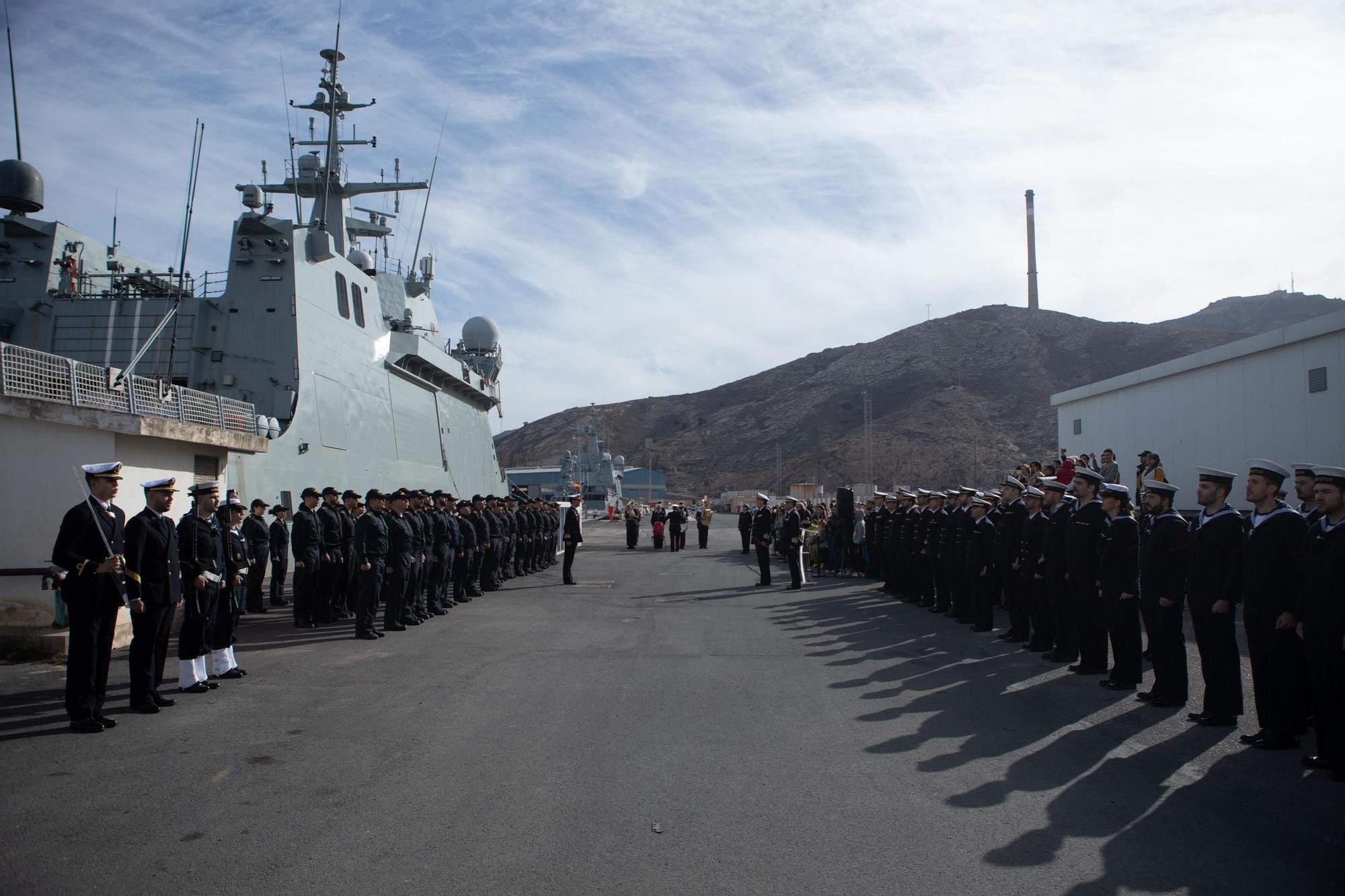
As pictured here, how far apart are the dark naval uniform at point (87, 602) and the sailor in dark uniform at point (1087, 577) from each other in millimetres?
7871

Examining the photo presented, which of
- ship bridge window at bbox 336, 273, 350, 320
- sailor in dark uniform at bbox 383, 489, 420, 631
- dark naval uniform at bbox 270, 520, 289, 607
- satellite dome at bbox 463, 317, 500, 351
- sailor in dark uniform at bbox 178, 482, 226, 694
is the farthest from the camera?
satellite dome at bbox 463, 317, 500, 351

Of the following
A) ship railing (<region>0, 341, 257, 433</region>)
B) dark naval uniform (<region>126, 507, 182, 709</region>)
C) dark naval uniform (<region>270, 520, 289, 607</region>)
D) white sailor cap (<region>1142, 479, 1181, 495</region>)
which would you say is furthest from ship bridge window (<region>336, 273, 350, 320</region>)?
white sailor cap (<region>1142, 479, 1181, 495</region>)

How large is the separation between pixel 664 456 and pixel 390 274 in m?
89.8

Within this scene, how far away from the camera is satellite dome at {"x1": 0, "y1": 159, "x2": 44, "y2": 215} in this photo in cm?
1516

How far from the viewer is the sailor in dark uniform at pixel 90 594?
18.9ft

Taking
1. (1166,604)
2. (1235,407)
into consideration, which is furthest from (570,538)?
(1235,407)

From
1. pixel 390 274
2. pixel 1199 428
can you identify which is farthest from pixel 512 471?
pixel 1199 428

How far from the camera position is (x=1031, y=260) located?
3875 inches

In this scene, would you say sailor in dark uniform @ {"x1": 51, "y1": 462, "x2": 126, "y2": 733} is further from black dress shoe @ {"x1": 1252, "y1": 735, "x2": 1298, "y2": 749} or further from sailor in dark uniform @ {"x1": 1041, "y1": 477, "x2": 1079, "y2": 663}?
sailor in dark uniform @ {"x1": 1041, "y1": 477, "x2": 1079, "y2": 663}

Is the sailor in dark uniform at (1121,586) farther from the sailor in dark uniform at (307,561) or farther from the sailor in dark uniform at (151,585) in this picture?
the sailor in dark uniform at (307,561)

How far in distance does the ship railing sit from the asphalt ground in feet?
8.95

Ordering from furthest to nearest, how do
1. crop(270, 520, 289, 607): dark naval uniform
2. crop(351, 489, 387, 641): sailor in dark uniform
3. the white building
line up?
the white building → crop(270, 520, 289, 607): dark naval uniform → crop(351, 489, 387, 641): sailor in dark uniform

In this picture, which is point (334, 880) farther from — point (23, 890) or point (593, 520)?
point (593, 520)

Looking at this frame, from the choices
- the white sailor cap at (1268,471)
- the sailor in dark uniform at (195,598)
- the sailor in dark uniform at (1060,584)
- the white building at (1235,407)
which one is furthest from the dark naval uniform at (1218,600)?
the white building at (1235,407)
